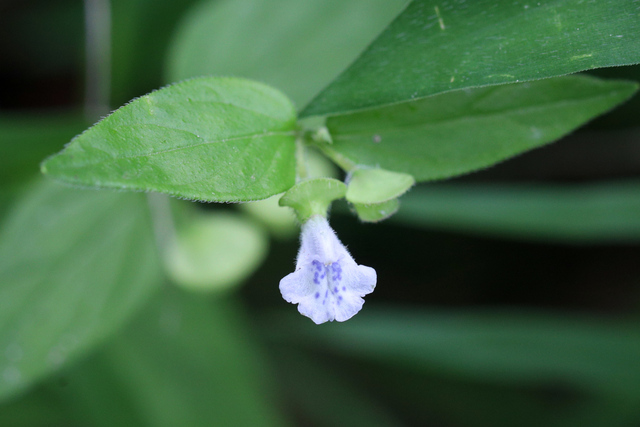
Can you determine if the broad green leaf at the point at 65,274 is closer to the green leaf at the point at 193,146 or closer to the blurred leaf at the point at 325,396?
the green leaf at the point at 193,146

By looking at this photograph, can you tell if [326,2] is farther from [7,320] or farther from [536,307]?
[536,307]

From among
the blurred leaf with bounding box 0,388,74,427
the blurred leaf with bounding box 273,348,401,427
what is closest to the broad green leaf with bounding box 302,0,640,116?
the blurred leaf with bounding box 0,388,74,427

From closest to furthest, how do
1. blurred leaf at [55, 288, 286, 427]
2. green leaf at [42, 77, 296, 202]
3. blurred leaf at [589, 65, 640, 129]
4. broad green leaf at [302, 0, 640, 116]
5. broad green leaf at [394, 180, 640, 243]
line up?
green leaf at [42, 77, 296, 202] → broad green leaf at [302, 0, 640, 116] → blurred leaf at [55, 288, 286, 427] → broad green leaf at [394, 180, 640, 243] → blurred leaf at [589, 65, 640, 129]

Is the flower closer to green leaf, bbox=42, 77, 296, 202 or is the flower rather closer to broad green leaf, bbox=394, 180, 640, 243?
green leaf, bbox=42, 77, 296, 202

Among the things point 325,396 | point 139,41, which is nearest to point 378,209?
point 139,41

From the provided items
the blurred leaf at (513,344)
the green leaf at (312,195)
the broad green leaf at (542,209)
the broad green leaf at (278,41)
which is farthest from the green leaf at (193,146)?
the blurred leaf at (513,344)

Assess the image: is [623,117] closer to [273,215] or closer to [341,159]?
[273,215]
